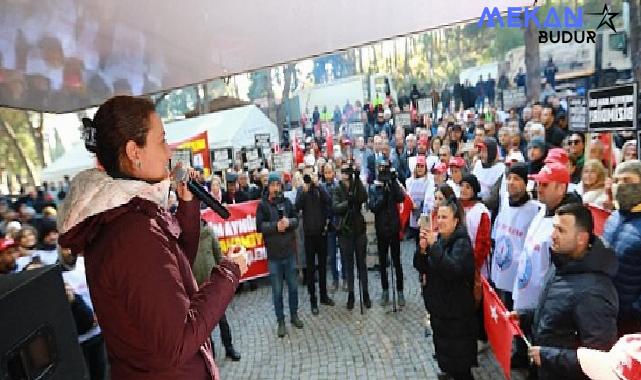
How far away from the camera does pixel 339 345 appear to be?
5062 millimetres

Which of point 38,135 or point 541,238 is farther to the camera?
point 38,135

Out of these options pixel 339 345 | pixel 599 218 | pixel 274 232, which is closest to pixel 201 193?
pixel 599 218

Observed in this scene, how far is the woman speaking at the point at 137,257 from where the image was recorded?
4.00ft

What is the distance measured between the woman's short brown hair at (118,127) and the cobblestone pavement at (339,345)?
355cm

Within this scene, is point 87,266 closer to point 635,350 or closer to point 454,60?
point 635,350

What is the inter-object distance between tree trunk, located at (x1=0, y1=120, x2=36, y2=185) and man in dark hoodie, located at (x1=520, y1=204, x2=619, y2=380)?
15996 millimetres

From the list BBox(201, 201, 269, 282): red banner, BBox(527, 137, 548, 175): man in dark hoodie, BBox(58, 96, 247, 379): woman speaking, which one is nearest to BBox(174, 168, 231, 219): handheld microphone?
BBox(58, 96, 247, 379): woman speaking

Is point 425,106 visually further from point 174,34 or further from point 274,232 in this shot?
point 174,34

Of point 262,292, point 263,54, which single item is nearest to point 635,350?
point 263,54

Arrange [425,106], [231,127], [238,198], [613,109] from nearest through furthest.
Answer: [613,109] < [238,198] < [425,106] < [231,127]

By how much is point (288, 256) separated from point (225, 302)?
169 inches

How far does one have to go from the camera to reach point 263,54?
115 inches

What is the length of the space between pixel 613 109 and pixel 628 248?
258cm

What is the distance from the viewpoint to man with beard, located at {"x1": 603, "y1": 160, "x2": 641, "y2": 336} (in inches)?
114
